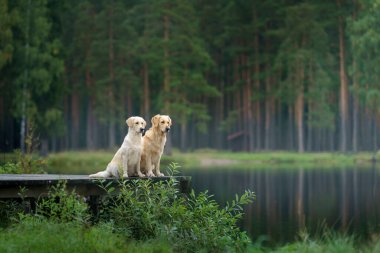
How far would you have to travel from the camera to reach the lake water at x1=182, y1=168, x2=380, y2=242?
16425 millimetres

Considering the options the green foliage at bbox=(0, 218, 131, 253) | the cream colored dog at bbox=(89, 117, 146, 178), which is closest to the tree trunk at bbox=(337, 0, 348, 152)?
the cream colored dog at bbox=(89, 117, 146, 178)

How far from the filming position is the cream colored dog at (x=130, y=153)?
10.7 meters

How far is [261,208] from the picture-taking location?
834 inches

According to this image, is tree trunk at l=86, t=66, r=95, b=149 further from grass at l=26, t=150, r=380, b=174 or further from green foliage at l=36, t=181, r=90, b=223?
green foliage at l=36, t=181, r=90, b=223

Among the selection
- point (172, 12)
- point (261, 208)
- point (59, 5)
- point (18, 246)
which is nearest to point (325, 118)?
point (172, 12)

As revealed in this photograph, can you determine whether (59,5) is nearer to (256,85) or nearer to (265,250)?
(256,85)

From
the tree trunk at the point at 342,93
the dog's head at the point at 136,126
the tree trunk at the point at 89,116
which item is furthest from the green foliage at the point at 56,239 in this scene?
the tree trunk at the point at 89,116

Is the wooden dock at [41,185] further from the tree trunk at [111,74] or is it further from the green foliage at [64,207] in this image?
the tree trunk at [111,74]

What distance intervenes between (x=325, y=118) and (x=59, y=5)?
2271 centimetres

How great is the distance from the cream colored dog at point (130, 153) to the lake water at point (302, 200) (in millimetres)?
2861

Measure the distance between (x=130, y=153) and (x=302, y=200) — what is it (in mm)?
14124

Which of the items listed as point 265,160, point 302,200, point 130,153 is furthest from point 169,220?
point 265,160

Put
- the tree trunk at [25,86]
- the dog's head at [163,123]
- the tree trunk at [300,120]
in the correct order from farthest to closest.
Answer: the tree trunk at [300,120]
the tree trunk at [25,86]
the dog's head at [163,123]

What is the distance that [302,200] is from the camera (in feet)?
79.0
